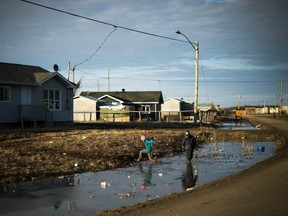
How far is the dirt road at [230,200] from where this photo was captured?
7.23m

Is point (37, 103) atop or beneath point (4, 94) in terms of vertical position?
beneath

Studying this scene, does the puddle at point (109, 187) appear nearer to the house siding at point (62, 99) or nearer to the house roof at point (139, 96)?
the house siding at point (62, 99)

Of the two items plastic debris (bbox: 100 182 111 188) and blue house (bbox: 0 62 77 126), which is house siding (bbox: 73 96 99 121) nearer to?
blue house (bbox: 0 62 77 126)

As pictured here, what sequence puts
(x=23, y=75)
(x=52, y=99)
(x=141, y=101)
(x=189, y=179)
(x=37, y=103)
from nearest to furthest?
1. (x=189, y=179)
2. (x=23, y=75)
3. (x=37, y=103)
4. (x=52, y=99)
5. (x=141, y=101)

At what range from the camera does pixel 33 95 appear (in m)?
28.5

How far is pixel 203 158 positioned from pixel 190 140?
1556 millimetres

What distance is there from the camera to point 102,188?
10.4 m

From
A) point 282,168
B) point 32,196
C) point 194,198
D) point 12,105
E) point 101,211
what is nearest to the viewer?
point 101,211

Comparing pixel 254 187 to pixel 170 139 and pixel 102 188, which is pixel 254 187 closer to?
pixel 102 188

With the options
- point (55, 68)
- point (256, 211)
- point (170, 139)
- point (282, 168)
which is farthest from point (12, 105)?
point (256, 211)

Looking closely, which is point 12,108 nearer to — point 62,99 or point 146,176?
point 62,99

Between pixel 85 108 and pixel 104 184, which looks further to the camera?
pixel 85 108

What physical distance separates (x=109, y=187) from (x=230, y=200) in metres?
3.69

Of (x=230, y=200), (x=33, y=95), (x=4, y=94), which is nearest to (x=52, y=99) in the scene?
(x=33, y=95)
